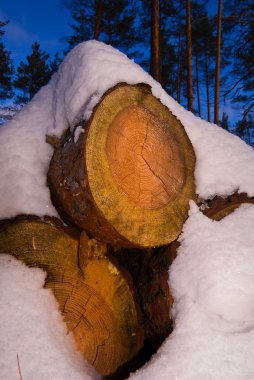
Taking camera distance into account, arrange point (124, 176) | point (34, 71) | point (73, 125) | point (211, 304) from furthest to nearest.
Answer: point (34, 71), point (73, 125), point (124, 176), point (211, 304)

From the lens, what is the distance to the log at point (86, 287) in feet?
5.00

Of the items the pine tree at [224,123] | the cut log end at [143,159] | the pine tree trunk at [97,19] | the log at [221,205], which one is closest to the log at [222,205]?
the log at [221,205]

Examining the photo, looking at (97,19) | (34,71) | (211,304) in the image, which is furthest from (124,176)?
(34,71)

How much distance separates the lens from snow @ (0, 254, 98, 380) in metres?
1.22

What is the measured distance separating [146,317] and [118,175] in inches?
37.3

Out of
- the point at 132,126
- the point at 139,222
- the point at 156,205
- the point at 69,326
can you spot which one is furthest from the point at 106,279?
the point at 132,126

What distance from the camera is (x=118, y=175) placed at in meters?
1.61

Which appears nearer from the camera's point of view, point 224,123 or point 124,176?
point 124,176

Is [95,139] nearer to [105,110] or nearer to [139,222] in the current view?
[105,110]

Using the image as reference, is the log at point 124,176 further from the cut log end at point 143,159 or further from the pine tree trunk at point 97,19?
the pine tree trunk at point 97,19

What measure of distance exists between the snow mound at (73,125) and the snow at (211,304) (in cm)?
34

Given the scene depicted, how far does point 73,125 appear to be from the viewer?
1.76m

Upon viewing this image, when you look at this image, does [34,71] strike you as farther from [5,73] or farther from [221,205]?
[221,205]

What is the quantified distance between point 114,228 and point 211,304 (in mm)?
689
